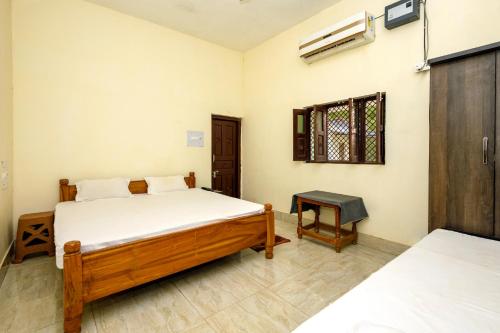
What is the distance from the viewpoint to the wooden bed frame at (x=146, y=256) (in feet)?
4.84

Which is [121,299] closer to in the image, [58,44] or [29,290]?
[29,290]

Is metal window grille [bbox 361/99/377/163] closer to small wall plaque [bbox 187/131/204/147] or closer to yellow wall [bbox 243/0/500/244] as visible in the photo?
yellow wall [bbox 243/0/500/244]

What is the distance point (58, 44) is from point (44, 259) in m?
2.60

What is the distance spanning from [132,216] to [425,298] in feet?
7.20

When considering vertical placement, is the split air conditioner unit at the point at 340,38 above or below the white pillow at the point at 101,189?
above

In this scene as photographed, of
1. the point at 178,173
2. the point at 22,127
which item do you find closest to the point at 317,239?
the point at 178,173

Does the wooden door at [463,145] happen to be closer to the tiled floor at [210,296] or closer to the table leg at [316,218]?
the tiled floor at [210,296]

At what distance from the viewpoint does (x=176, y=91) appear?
3.96 metres

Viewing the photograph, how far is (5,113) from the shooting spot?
2.37m

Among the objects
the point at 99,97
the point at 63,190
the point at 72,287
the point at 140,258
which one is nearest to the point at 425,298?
the point at 140,258

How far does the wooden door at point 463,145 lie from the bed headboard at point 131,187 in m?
3.28

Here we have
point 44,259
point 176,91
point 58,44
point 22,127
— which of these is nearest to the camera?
point 44,259

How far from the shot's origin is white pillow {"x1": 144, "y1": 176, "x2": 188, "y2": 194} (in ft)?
11.5

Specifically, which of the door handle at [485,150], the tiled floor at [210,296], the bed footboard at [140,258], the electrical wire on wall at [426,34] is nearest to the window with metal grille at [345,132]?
the electrical wire on wall at [426,34]
